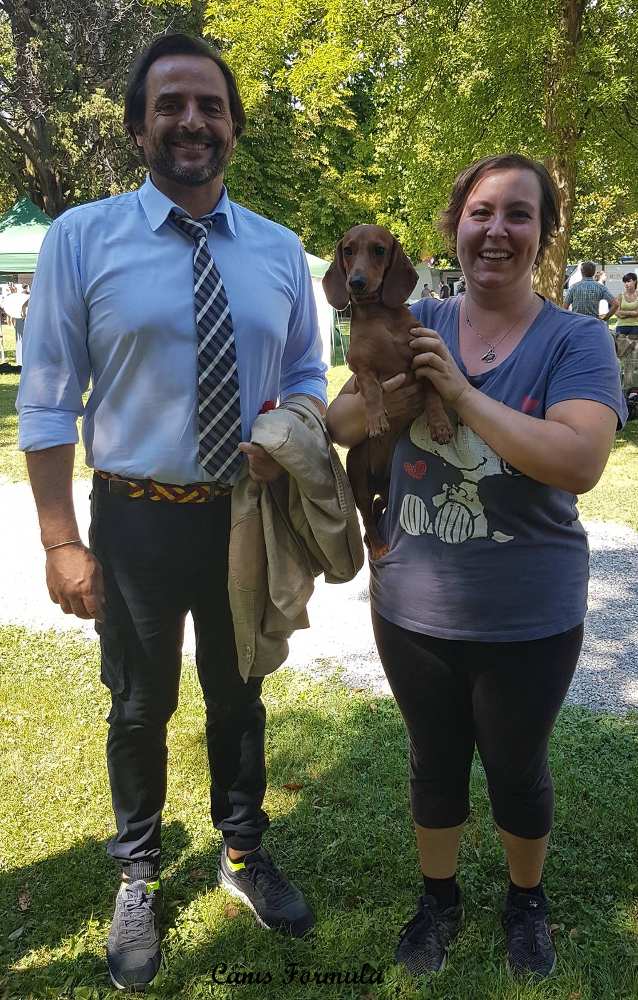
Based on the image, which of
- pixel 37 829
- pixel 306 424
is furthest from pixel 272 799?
pixel 306 424

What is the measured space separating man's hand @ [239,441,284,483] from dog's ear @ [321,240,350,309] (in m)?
0.44

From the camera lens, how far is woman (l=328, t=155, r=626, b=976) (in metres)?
1.86

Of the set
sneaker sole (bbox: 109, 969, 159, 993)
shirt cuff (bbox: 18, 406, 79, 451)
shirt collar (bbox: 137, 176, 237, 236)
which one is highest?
shirt collar (bbox: 137, 176, 237, 236)

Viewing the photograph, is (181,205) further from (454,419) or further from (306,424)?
(454,419)

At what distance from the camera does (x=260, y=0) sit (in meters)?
11.6

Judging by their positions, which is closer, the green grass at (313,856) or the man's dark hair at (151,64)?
the man's dark hair at (151,64)

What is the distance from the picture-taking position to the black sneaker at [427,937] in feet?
7.92

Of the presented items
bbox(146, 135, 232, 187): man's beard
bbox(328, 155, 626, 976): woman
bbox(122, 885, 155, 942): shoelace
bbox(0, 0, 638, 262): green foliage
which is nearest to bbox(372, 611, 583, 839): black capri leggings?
bbox(328, 155, 626, 976): woman

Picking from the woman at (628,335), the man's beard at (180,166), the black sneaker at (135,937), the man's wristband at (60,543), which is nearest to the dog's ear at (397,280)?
the man's beard at (180,166)

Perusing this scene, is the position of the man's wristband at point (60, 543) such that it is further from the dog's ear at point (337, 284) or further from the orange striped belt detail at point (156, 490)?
the dog's ear at point (337, 284)

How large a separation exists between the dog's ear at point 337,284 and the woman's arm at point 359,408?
0.69 ft

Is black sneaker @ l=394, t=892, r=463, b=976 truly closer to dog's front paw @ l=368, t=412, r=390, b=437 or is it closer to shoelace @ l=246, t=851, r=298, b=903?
shoelace @ l=246, t=851, r=298, b=903

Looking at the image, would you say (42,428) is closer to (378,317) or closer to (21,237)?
(378,317)

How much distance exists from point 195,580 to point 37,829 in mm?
1525
